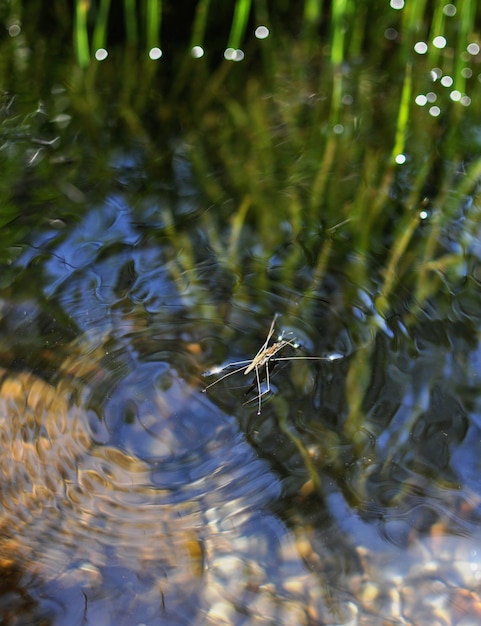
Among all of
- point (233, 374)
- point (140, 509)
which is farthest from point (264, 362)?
point (140, 509)

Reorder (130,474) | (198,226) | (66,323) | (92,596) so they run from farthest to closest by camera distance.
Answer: (198,226) → (66,323) → (130,474) → (92,596)

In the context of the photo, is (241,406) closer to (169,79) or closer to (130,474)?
(130,474)

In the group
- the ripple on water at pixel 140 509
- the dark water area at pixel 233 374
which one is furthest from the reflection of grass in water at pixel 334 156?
the ripple on water at pixel 140 509

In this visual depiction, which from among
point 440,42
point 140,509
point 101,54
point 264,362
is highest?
point 440,42

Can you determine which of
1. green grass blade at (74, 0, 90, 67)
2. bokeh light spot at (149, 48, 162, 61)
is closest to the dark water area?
green grass blade at (74, 0, 90, 67)

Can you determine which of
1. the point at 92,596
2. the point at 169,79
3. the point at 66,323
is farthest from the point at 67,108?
the point at 92,596

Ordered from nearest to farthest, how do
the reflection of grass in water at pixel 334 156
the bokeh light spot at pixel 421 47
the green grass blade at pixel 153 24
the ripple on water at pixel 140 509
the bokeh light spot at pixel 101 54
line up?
the ripple on water at pixel 140 509
the reflection of grass in water at pixel 334 156
the green grass blade at pixel 153 24
the bokeh light spot at pixel 101 54
the bokeh light spot at pixel 421 47

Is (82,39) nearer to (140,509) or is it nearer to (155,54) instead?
(155,54)

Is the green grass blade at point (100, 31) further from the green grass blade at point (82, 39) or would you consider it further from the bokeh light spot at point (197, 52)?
the bokeh light spot at point (197, 52)
